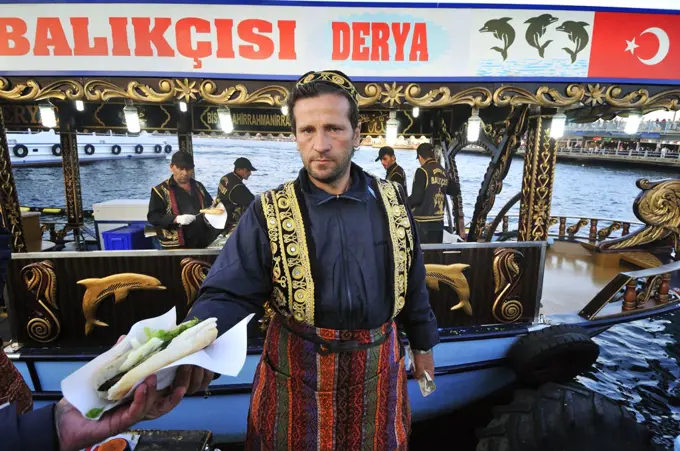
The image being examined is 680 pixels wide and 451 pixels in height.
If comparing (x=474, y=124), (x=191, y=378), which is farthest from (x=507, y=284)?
(x=191, y=378)

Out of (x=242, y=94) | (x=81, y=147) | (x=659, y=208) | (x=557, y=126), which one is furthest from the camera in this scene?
(x=81, y=147)

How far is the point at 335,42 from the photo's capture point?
11.0 feet

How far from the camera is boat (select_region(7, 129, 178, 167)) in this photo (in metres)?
32.8

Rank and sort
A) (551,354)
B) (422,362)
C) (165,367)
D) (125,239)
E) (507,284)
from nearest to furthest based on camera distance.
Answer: (165,367) < (422,362) < (551,354) < (507,284) < (125,239)

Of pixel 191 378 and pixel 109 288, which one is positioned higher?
pixel 191 378

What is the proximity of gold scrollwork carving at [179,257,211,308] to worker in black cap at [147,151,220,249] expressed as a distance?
155 centimetres

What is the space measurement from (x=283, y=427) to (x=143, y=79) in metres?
3.23

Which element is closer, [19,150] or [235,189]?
[235,189]

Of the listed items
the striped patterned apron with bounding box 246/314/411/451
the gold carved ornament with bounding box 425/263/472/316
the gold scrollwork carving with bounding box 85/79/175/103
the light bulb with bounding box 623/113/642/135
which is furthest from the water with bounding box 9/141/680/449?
the gold scrollwork carving with bounding box 85/79/175/103

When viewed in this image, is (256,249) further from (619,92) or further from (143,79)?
(619,92)

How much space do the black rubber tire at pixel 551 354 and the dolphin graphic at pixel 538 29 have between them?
2884 millimetres

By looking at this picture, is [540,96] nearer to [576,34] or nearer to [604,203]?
[576,34]

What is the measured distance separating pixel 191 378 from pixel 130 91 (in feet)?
10.6

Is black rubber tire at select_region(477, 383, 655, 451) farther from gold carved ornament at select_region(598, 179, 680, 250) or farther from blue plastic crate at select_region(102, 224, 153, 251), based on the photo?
blue plastic crate at select_region(102, 224, 153, 251)
